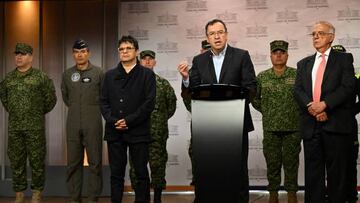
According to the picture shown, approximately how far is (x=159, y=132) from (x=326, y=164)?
1.90 m

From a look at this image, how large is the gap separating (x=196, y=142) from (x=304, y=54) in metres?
3.86

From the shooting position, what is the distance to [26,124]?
5809mm

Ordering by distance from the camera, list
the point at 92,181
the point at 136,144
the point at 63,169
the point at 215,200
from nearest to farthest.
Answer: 1. the point at 215,200
2. the point at 136,144
3. the point at 92,181
4. the point at 63,169

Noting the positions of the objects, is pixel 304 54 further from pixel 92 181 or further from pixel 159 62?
pixel 92 181

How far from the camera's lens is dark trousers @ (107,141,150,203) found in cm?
476

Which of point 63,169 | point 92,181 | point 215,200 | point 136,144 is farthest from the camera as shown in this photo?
point 63,169

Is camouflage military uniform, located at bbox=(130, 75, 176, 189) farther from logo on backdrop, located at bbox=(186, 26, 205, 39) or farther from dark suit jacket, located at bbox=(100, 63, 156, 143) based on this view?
logo on backdrop, located at bbox=(186, 26, 205, 39)

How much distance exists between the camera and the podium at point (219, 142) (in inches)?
144

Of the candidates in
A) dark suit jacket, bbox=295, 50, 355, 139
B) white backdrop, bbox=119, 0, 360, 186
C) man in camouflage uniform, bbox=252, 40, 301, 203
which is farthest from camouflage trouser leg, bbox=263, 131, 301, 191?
white backdrop, bbox=119, 0, 360, 186

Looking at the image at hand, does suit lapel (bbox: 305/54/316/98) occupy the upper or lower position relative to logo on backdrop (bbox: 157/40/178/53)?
lower

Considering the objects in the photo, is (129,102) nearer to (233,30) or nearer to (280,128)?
(280,128)

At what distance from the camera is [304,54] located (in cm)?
716

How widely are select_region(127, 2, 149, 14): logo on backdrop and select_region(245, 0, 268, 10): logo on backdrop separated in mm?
1302

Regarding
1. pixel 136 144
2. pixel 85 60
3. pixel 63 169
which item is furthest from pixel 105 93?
pixel 63 169
